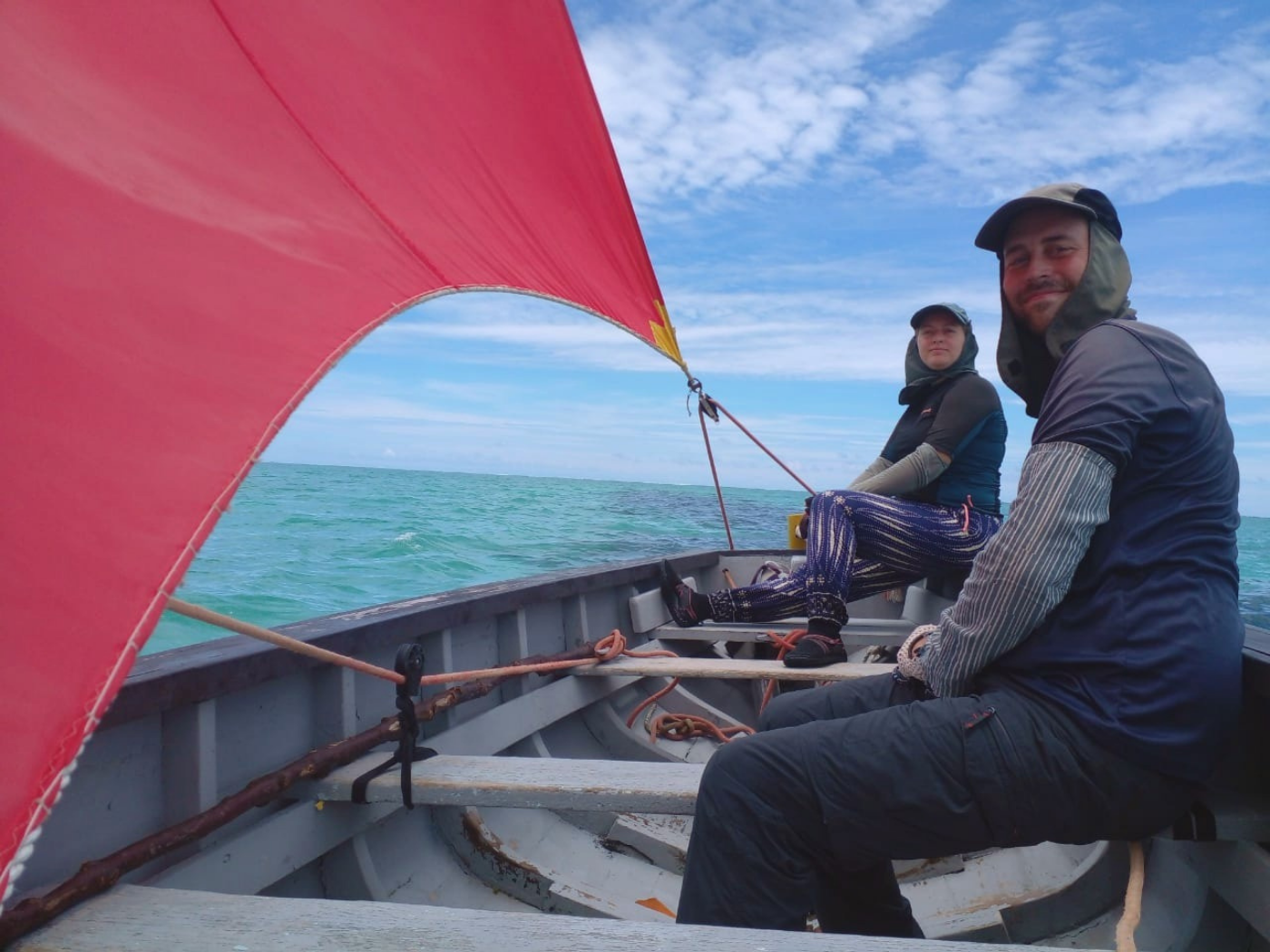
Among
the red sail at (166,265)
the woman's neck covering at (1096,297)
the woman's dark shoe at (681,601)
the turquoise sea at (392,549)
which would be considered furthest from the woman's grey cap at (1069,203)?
the turquoise sea at (392,549)

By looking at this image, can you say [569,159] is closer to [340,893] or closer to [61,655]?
[340,893]

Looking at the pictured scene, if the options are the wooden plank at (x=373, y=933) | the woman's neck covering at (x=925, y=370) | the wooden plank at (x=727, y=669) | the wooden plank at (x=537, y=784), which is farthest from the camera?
the woman's neck covering at (x=925, y=370)

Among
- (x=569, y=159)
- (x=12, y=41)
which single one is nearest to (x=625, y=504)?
(x=569, y=159)

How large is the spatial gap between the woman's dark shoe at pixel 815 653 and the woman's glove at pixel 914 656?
114 centimetres

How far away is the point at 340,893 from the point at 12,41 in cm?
206

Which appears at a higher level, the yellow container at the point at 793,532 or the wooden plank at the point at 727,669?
the yellow container at the point at 793,532

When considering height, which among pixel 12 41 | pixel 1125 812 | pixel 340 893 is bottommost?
pixel 340 893

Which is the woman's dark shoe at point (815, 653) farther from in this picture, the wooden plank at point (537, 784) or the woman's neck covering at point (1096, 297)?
the woman's neck covering at point (1096, 297)

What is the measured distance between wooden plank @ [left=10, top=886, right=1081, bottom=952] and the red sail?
502 mm

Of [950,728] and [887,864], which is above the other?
[950,728]

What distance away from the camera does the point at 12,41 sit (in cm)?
154

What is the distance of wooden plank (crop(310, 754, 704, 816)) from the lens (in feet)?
6.15

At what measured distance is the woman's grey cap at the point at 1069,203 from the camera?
167cm

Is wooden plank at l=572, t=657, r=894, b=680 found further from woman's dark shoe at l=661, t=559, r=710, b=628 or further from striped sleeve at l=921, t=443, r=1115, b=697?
striped sleeve at l=921, t=443, r=1115, b=697
